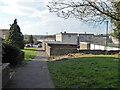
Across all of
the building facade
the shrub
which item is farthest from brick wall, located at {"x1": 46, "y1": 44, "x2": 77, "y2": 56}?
the building facade

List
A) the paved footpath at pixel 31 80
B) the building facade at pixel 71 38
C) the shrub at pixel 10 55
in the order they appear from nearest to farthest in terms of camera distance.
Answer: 1. the paved footpath at pixel 31 80
2. the shrub at pixel 10 55
3. the building facade at pixel 71 38

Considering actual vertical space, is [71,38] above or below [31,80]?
above

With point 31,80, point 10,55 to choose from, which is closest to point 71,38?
point 10,55

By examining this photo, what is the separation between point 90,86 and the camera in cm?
489

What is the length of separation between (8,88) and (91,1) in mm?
4883

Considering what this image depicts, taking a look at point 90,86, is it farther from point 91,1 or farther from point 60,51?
point 60,51

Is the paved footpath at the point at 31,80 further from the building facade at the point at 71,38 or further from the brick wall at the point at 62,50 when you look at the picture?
the building facade at the point at 71,38

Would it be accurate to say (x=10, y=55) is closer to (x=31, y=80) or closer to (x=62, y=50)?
(x=31, y=80)

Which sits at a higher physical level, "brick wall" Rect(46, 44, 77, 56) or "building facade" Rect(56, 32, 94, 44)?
"building facade" Rect(56, 32, 94, 44)

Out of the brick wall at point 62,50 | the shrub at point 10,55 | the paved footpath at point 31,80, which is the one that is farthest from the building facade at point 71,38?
the paved footpath at point 31,80

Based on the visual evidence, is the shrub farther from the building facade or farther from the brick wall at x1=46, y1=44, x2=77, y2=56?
the building facade

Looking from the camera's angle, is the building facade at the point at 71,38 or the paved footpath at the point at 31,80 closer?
the paved footpath at the point at 31,80

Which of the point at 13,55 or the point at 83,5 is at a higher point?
the point at 83,5

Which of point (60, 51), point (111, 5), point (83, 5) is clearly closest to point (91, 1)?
point (83, 5)
